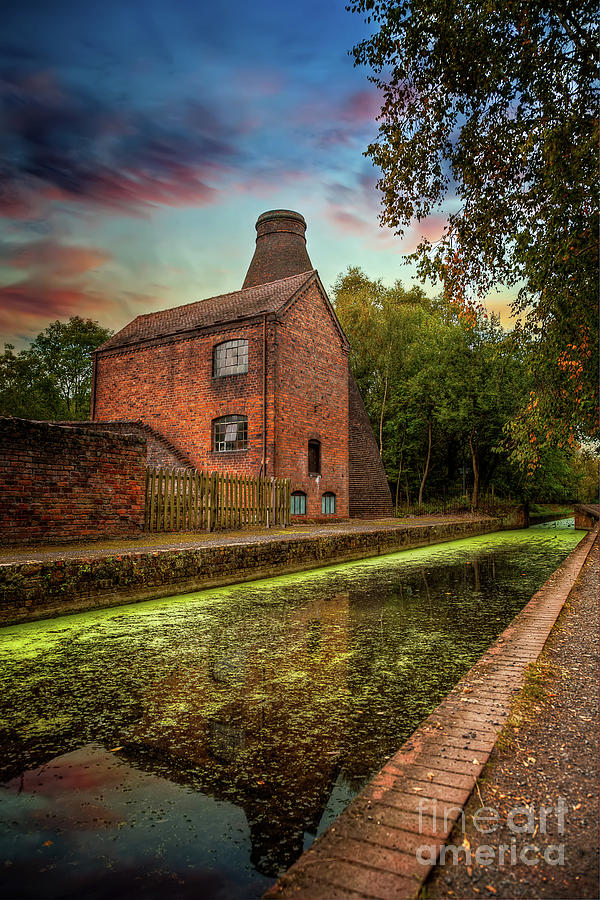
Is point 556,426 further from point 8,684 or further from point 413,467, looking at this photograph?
point 413,467

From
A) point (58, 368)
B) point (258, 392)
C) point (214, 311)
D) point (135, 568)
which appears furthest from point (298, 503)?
point (58, 368)

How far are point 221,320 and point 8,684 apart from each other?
18067mm

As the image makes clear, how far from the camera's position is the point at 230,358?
2011cm

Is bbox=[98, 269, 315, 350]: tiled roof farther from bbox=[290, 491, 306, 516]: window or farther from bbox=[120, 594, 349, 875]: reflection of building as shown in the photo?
bbox=[120, 594, 349, 875]: reflection of building

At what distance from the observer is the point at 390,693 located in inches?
134

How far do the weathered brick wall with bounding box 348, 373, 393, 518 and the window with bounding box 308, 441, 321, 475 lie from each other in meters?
2.56

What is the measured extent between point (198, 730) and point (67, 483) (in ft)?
23.7

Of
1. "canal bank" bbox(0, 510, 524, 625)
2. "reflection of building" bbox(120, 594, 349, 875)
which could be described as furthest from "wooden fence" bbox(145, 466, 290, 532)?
"reflection of building" bbox(120, 594, 349, 875)

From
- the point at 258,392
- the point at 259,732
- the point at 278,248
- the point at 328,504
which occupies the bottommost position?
the point at 259,732

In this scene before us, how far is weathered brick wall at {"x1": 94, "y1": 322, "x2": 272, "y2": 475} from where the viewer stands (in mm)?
19125

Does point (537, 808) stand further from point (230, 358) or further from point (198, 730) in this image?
point (230, 358)

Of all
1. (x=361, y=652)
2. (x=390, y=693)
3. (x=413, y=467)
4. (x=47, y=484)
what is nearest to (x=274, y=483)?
(x=47, y=484)

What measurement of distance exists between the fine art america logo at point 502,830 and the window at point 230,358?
1842cm

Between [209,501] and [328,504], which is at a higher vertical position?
[209,501]
